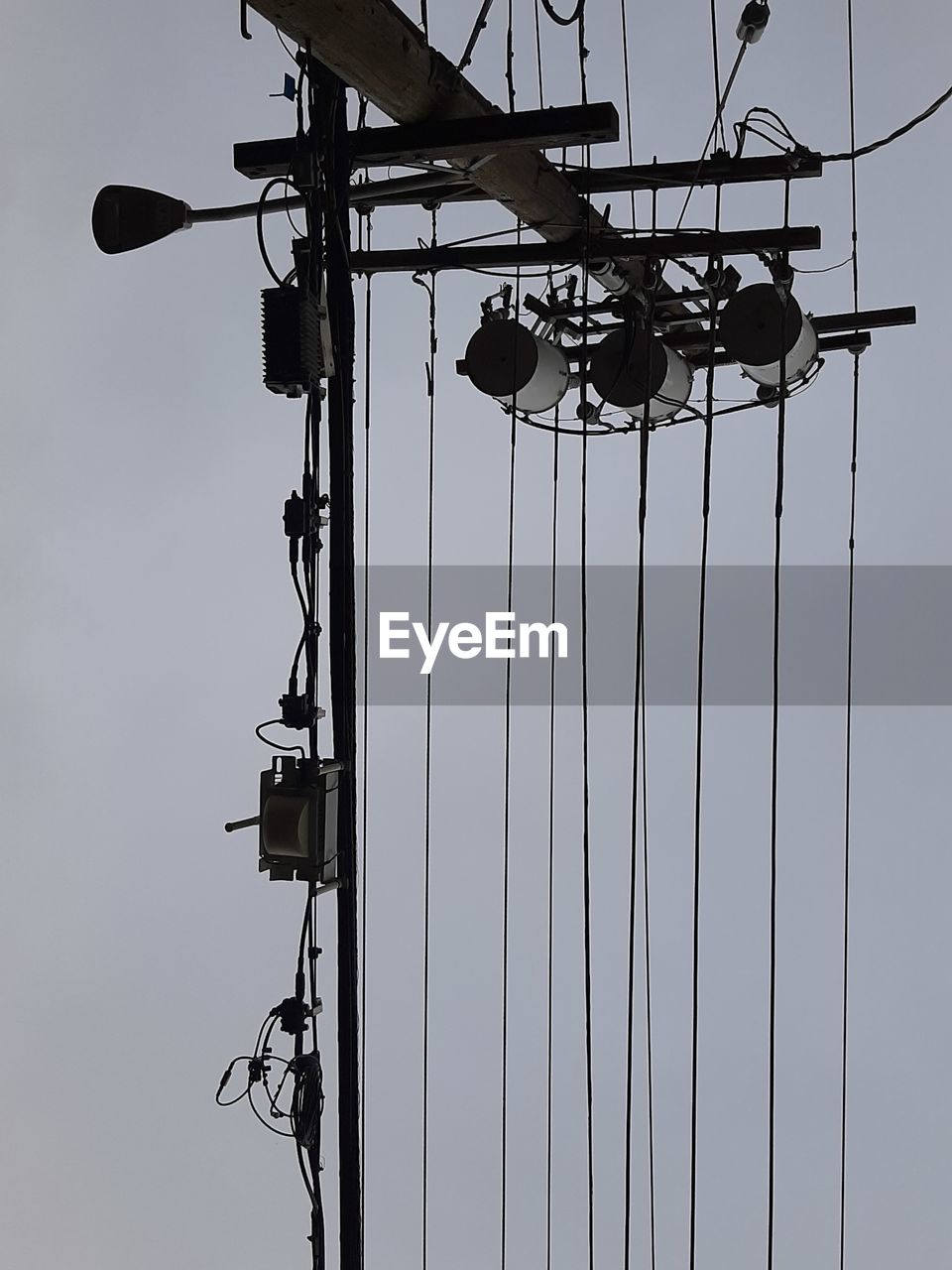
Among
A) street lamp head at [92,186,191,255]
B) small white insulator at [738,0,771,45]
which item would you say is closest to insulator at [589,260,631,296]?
small white insulator at [738,0,771,45]

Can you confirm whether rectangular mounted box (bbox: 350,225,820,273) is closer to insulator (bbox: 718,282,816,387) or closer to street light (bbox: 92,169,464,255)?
insulator (bbox: 718,282,816,387)

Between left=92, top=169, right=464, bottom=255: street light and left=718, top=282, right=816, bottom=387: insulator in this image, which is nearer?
left=92, top=169, right=464, bottom=255: street light

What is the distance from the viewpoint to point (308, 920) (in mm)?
2518

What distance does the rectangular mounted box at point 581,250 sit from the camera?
319 centimetres

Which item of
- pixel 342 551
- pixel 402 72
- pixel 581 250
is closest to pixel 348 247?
pixel 402 72

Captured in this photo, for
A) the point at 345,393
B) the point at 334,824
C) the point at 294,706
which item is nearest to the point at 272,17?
the point at 345,393

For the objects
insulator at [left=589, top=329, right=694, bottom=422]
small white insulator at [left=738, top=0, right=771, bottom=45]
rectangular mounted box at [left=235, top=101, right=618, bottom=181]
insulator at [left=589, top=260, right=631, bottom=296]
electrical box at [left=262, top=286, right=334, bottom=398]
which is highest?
small white insulator at [left=738, top=0, right=771, bottom=45]

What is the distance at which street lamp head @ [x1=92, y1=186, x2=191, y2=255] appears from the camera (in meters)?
2.34

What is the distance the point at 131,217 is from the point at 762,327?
177 cm

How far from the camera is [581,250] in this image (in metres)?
3.26

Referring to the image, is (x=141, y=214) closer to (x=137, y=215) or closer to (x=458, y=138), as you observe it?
(x=137, y=215)

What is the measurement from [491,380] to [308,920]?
1.72 metres

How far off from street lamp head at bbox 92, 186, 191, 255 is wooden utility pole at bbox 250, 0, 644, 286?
446 mm

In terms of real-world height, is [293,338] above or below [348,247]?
below
